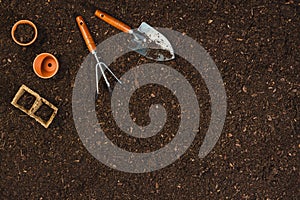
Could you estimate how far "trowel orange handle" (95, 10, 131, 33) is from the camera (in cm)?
144

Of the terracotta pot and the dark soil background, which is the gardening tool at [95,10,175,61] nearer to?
the dark soil background

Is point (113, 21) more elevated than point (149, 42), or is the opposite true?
point (113, 21)

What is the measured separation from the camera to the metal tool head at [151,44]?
1.45m

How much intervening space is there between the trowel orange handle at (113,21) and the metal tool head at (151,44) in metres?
0.03

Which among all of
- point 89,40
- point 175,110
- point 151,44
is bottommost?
point 175,110

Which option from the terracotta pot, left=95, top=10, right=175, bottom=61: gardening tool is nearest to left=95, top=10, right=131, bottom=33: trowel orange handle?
left=95, top=10, right=175, bottom=61: gardening tool

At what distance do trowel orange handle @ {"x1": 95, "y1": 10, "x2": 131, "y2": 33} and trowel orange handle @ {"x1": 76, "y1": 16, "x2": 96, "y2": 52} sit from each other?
0.17 ft

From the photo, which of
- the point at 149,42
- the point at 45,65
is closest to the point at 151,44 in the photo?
the point at 149,42

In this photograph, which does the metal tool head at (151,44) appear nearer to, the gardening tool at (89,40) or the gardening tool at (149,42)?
the gardening tool at (149,42)

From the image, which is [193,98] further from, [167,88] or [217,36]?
[217,36]

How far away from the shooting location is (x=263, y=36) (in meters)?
1.45

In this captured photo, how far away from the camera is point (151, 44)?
1457 mm

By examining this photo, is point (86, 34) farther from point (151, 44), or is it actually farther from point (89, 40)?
point (151, 44)

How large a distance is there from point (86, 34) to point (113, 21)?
91 millimetres
